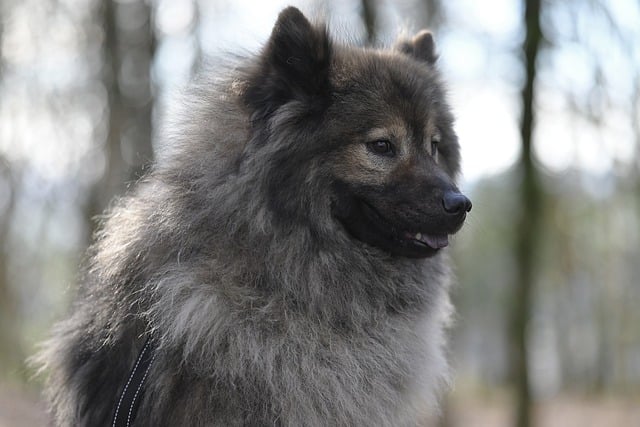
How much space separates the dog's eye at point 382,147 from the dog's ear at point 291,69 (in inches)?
14.1

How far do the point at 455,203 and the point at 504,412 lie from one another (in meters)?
14.9

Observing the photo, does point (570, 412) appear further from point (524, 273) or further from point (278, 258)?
point (278, 258)

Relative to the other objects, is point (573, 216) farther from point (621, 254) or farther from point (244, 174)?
point (244, 174)

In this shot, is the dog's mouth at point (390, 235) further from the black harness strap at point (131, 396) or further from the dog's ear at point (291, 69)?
the black harness strap at point (131, 396)

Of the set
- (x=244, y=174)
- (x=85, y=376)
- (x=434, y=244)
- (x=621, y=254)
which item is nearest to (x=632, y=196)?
(x=621, y=254)

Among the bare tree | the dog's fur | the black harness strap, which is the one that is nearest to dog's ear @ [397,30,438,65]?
the dog's fur

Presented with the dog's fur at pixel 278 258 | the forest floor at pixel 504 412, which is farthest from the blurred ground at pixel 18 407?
the dog's fur at pixel 278 258

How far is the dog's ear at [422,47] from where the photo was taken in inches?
170

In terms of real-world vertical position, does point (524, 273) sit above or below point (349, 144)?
below

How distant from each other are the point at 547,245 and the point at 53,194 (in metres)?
7.97

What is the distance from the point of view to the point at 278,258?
3334 millimetres

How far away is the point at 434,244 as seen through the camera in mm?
3443

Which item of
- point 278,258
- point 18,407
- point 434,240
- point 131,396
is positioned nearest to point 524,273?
point 434,240

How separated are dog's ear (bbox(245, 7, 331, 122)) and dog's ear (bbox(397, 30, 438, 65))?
1003 millimetres
